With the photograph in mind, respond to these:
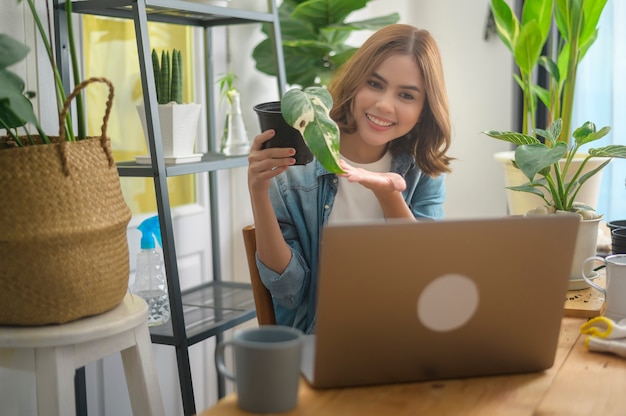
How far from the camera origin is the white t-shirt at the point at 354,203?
1.89 metres

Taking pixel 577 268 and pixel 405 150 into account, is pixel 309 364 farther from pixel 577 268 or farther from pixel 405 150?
pixel 405 150

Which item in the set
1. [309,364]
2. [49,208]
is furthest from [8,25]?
[309,364]

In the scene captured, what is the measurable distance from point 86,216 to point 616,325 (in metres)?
0.93

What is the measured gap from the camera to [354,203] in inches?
74.9

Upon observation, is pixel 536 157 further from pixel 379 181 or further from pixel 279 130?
pixel 279 130

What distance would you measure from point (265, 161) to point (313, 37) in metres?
1.35

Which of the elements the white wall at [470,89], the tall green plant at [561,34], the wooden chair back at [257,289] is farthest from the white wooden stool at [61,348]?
the white wall at [470,89]

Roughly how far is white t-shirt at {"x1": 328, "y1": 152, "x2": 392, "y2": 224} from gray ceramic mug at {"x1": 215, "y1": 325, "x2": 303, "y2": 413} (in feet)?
3.12

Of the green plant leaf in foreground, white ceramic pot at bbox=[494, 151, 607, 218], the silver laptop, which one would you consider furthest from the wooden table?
white ceramic pot at bbox=[494, 151, 607, 218]

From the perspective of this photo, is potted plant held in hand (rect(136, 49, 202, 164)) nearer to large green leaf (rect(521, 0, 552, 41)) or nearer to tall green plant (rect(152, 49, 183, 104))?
tall green plant (rect(152, 49, 183, 104))

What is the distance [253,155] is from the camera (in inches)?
58.2

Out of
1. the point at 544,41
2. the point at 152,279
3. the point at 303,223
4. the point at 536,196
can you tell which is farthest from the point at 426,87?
the point at 152,279

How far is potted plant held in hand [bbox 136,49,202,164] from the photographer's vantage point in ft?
6.30

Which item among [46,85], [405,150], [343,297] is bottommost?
[343,297]
